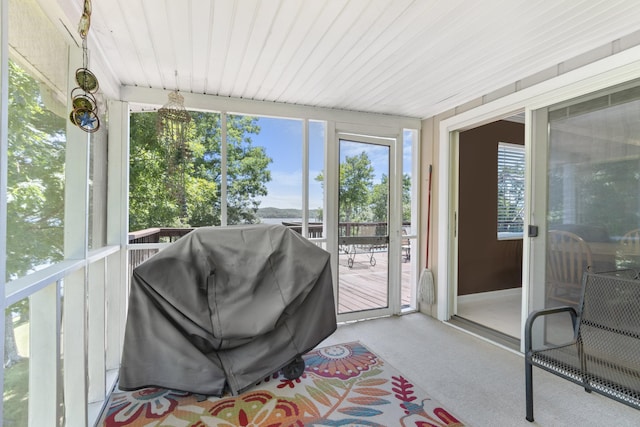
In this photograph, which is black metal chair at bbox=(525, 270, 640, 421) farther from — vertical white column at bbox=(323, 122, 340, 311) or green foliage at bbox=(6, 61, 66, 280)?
green foliage at bbox=(6, 61, 66, 280)

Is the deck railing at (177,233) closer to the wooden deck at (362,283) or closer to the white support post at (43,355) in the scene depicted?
the wooden deck at (362,283)

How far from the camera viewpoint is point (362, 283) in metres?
3.82

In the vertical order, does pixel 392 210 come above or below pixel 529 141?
below

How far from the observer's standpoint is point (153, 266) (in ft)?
6.54

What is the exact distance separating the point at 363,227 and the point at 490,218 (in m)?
2.07

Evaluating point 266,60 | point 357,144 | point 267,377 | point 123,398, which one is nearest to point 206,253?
point 267,377

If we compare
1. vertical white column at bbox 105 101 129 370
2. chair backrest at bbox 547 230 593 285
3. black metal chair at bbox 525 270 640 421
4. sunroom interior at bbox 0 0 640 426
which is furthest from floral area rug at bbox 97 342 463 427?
chair backrest at bbox 547 230 593 285

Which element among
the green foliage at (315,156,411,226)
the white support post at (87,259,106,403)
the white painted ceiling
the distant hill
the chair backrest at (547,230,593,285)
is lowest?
the white support post at (87,259,106,403)

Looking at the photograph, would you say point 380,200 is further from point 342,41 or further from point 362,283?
point 342,41

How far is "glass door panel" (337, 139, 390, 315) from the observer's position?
3.67 metres

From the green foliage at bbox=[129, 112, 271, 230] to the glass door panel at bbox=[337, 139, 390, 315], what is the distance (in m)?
1.00

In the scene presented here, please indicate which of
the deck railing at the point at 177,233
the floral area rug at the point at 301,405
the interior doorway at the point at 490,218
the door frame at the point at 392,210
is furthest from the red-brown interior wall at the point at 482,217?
the floral area rug at the point at 301,405

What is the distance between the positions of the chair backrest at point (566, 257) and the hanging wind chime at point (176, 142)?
3.33m

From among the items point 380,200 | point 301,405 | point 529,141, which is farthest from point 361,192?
point 301,405
